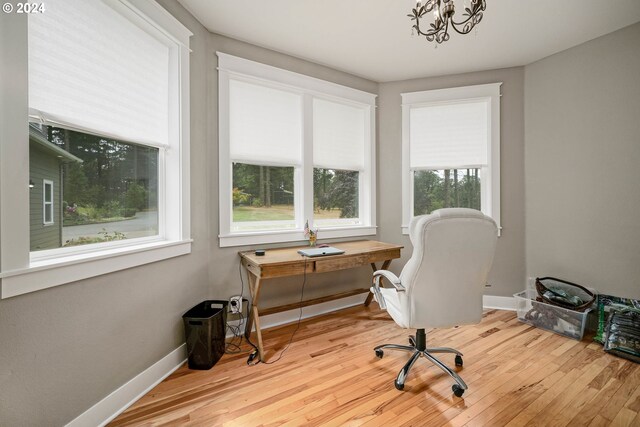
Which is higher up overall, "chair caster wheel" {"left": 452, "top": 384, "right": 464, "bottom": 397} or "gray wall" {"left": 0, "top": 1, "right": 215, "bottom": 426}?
"gray wall" {"left": 0, "top": 1, "right": 215, "bottom": 426}

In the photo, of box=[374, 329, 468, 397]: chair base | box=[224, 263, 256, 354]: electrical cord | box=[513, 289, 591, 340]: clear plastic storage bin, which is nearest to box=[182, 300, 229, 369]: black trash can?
box=[224, 263, 256, 354]: electrical cord

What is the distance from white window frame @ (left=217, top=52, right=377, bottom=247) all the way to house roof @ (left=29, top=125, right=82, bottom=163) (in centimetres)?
112

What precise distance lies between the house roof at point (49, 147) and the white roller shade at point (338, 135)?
209 cm

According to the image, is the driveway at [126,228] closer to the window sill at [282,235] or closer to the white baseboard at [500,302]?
the window sill at [282,235]

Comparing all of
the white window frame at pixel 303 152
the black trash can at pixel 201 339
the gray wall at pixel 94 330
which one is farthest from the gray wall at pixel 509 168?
the black trash can at pixel 201 339

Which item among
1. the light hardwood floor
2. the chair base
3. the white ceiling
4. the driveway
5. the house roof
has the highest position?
the white ceiling

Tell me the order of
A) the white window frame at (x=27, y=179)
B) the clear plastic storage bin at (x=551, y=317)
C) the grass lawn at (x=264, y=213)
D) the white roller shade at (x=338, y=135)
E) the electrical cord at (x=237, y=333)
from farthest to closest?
the white roller shade at (x=338, y=135) → the grass lawn at (x=264, y=213) → the clear plastic storage bin at (x=551, y=317) → the electrical cord at (x=237, y=333) → the white window frame at (x=27, y=179)

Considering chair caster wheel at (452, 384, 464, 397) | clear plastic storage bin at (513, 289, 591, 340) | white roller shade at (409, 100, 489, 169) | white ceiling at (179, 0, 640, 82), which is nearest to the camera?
chair caster wheel at (452, 384, 464, 397)

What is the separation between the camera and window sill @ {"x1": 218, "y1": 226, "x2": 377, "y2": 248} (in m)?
2.57

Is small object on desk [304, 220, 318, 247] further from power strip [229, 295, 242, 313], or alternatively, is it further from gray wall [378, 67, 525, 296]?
gray wall [378, 67, 525, 296]

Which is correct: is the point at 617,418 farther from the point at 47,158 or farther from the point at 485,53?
the point at 47,158

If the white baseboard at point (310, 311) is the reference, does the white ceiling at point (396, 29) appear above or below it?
above

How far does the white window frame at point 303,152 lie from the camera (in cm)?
253

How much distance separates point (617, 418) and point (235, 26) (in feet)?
12.7
